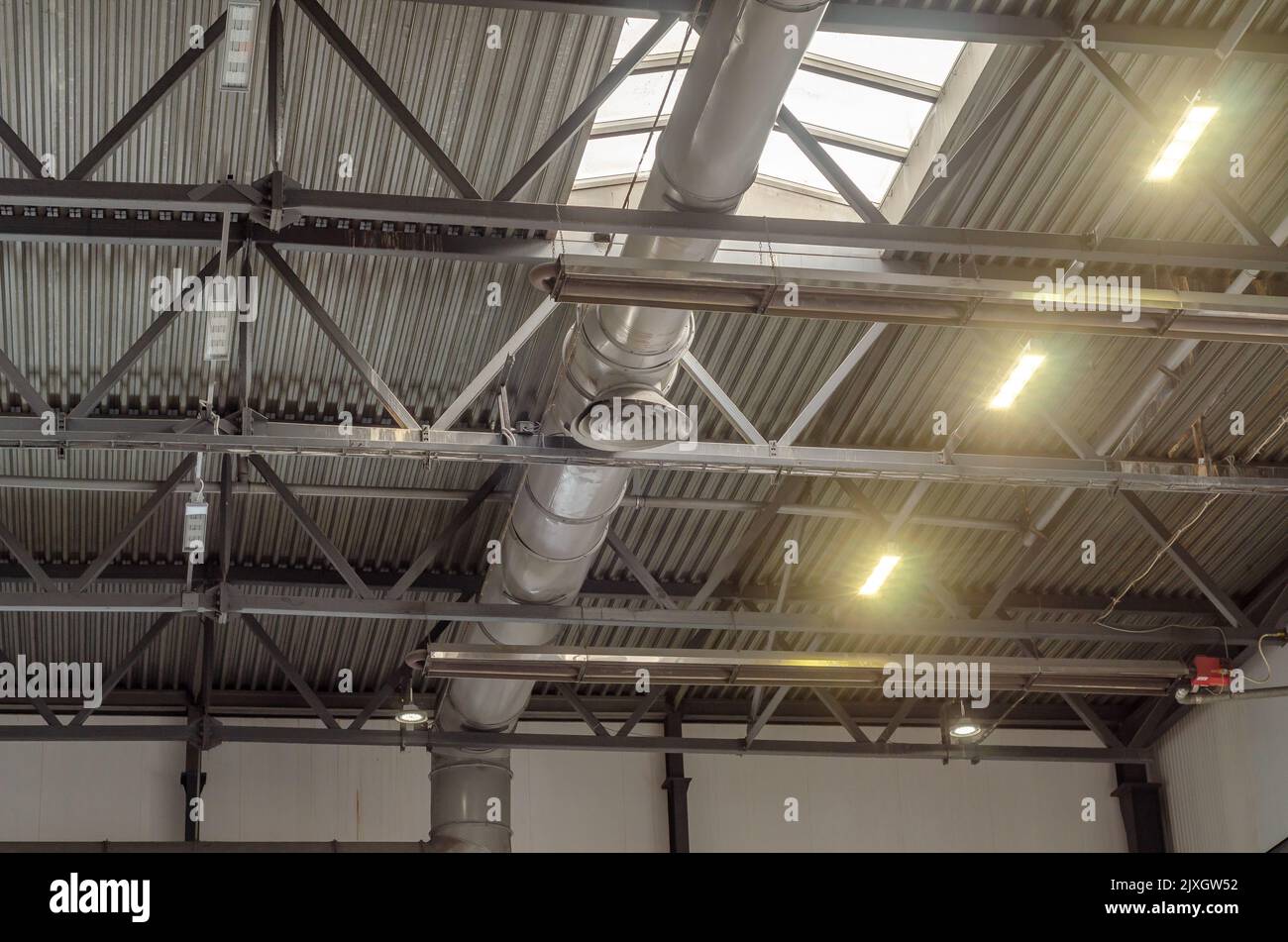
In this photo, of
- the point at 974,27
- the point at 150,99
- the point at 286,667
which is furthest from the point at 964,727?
the point at 150,99

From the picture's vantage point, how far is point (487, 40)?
13.2m

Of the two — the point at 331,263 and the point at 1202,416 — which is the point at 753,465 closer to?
the point at 331,263

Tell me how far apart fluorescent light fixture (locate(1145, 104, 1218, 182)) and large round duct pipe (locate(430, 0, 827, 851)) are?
4115 mm

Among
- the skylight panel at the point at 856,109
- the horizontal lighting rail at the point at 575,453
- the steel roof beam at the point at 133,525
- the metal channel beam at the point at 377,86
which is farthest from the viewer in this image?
the steel roof beam at the point at 133,525

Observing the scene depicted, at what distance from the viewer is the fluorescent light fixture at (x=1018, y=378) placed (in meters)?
14.8

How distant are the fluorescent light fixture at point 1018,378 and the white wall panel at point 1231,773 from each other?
8.21 m

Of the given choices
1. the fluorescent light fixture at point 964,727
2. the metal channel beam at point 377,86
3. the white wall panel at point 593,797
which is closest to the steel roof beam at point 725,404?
the metal channel beam at point 377,86

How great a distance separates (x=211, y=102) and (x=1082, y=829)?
58.1 feet

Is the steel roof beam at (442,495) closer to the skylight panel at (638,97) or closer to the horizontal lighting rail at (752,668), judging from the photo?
the horizontal lighting rail at (752,668)

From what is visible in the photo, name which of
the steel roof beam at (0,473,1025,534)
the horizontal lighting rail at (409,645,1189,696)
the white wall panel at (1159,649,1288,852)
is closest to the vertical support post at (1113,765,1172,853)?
the white wall panel at (1159,649,1288,852)

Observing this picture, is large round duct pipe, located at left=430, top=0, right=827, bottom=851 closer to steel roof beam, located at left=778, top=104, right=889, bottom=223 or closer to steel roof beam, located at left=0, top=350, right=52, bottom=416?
steel roof beam, located at left=778, top=104, right=889, bottom=223

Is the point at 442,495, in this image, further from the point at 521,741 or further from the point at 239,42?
the point at 239,42

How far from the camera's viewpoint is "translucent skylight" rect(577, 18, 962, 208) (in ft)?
49.2
